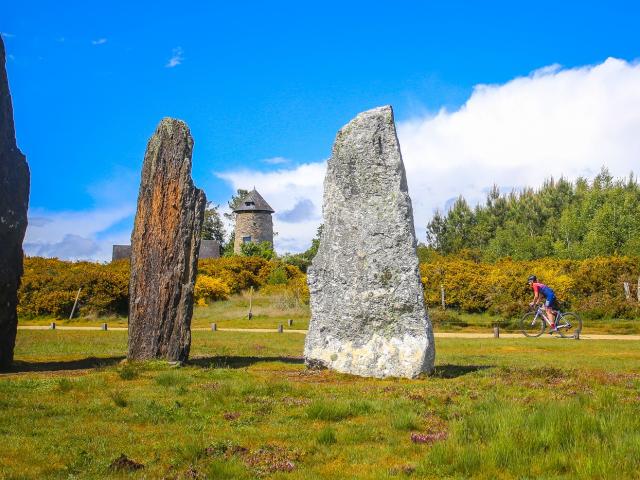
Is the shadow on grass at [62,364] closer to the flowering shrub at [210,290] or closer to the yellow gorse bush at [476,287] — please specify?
the yellow gorse bush at [476,287]

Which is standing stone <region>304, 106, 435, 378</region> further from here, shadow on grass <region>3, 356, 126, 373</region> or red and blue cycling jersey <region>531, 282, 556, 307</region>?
red and blue cycling jersey <region>531, 282, 556, 307</region>

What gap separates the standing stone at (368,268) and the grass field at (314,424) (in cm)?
64

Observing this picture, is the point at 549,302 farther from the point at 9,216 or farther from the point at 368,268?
the point at 9,216

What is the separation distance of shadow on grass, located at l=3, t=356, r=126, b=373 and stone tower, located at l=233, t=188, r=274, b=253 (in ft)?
202

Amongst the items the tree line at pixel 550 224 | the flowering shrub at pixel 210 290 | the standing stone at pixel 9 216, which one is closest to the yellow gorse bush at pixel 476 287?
the flowering shrub at pixel 210 290

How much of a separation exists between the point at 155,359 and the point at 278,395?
221 inches

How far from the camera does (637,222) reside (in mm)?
58344

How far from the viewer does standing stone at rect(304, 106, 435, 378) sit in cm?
1395

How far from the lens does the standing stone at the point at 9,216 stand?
626 inches

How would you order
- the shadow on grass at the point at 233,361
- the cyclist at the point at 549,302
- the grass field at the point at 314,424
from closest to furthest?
the grass field at the point at 314,424, the shadow on grass at the point at 233,361, the cyclist at the point at 549,302

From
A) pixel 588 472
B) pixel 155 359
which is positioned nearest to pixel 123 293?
pixel 155 359

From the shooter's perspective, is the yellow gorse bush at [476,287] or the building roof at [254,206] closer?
the yellow gorse bush at [476,287]

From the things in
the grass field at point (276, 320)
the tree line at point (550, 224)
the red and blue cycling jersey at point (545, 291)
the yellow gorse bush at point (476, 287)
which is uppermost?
the tree line at point (550, 224)

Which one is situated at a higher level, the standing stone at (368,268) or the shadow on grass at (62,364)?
the standing stone at (368,268)
